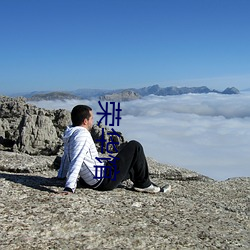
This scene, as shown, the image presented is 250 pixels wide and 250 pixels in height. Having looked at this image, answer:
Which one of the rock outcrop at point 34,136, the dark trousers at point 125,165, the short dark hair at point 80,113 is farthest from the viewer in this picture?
the rock outcrop at point 34,136

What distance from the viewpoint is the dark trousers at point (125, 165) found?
10.7 m

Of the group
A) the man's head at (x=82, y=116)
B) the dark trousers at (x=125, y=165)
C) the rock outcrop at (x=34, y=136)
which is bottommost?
the rock outcrop at (x=34, y=136)

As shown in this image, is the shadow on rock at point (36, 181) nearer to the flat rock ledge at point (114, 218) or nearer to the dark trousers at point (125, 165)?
the flat rock ledge at point (114, 218)

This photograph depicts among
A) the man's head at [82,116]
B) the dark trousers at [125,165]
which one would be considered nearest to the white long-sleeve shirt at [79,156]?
the man's head at [82,116]

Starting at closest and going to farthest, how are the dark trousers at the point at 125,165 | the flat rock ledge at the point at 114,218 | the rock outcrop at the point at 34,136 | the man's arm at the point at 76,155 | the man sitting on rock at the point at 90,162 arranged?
1. the flat rock ledge at the point at 114,218
2. the man's arm at the point at 76,155
3. the man sitting on rock at the point at 90,162
4. the dark trousers at the point at 125,165
5. the rock outcrop at the point at 34,136

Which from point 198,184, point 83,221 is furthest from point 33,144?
point 83,221

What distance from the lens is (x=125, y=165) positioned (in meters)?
10.8

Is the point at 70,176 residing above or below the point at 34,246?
above

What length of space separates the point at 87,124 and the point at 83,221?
2672mm

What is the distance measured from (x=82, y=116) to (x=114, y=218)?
109 inches

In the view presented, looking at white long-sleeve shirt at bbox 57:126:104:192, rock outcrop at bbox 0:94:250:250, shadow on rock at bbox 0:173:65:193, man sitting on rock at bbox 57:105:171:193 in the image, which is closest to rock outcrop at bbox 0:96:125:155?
rock outcrop at bbox 0:94:250:250

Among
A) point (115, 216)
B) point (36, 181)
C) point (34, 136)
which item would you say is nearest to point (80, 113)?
point (115, 216)

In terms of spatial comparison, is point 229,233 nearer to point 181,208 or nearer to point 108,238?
point 181,208

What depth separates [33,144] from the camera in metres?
22.8
